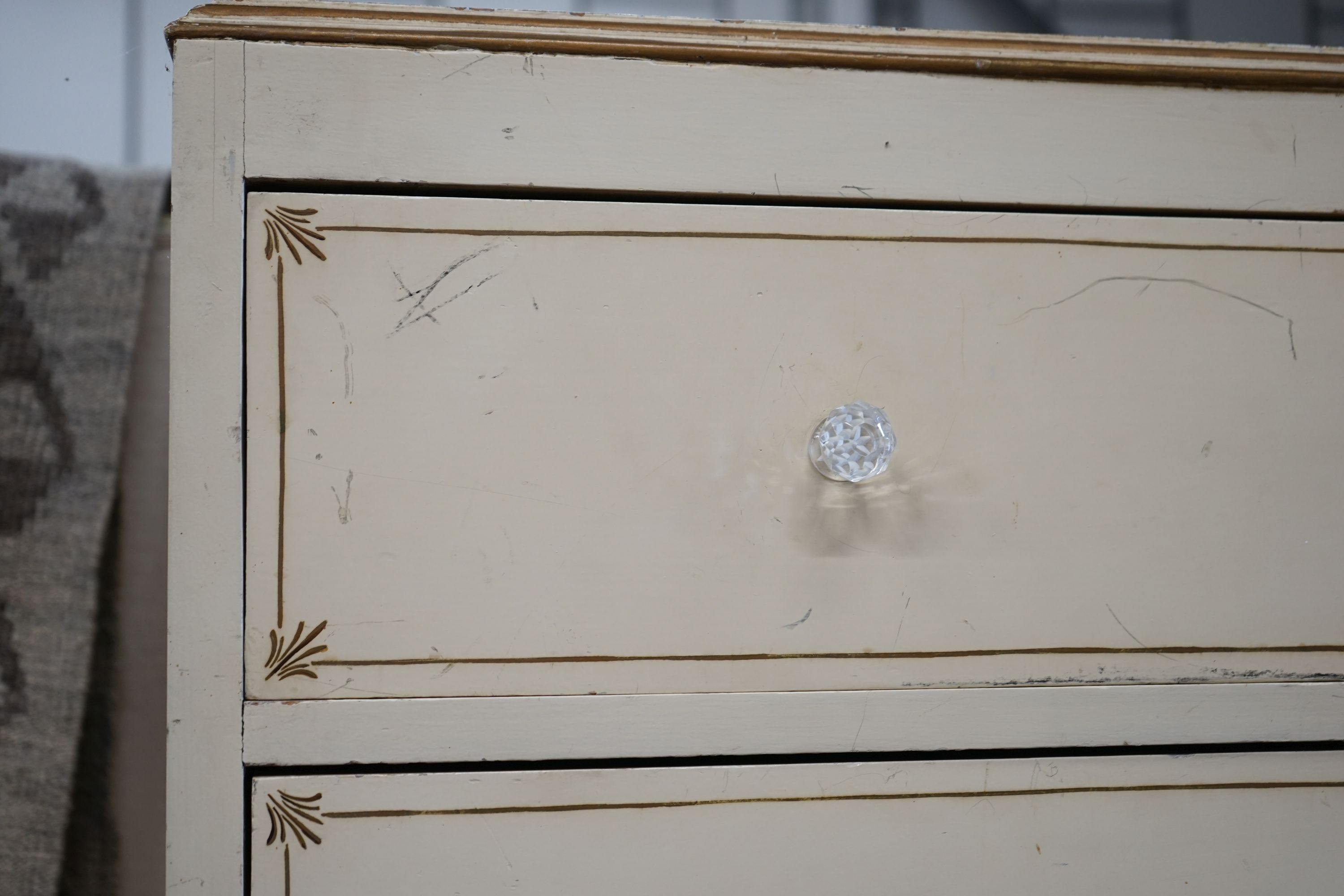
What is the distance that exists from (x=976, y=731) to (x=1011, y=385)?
0.62ft

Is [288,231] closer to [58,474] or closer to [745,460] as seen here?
[745,460]

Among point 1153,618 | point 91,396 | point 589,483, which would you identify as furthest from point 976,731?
point 91,396

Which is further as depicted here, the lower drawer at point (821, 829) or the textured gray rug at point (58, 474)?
the textured gray rug at point (58, 474)

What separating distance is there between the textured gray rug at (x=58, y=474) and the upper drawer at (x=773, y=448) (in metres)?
0.39

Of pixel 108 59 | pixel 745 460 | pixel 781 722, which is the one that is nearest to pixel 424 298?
pixel 745 460

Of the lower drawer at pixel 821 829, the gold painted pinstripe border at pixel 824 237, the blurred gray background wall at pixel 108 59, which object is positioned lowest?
the lower drawer at pixel 821 829

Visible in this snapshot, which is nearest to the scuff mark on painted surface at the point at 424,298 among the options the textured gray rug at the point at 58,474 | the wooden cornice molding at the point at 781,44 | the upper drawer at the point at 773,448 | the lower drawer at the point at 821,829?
the upper drawer at the point at 773,448

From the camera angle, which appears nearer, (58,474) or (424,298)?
(424,298)

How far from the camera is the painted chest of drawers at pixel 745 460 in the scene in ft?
1.22

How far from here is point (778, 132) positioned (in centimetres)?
39

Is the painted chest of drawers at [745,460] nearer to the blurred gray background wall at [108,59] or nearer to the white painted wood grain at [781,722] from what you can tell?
the white painted wood grain at [781,722]

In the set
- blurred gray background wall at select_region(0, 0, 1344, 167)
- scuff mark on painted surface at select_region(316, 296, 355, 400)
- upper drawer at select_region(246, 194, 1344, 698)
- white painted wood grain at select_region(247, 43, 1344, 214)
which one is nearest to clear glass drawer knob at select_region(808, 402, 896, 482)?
upper drawer at select_region(246, 194, 1344, 698)

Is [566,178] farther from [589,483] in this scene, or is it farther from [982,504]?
[982,504]

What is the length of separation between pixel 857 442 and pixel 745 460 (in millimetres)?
58
